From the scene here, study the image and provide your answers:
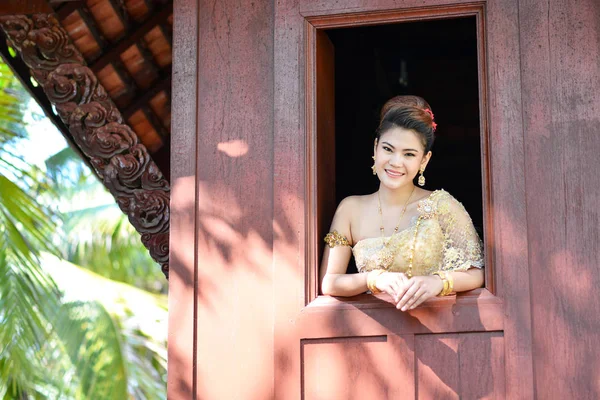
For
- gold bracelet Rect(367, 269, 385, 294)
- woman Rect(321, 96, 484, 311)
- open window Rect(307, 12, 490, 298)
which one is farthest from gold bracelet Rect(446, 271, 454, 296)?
open window Rect(307, 12, 490, 298)

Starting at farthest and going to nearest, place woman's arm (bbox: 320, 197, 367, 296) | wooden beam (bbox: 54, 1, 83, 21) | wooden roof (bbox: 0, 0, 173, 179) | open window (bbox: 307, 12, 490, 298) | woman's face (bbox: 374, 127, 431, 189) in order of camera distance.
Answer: open window (bbox: 307, 12, 490, 298) < wooden roof (bbox: 0, 0, 173, 179) < wooden beam (bbox: 54, 1, 83, 21) < woman's face (bbox: 374, 127, 431, 189) < woman's arm (bbox: 320, 197, 367, 296)

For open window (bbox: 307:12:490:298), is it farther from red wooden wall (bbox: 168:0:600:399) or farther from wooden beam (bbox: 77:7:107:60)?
red wooden wall (bbox: 168:0:600:399)

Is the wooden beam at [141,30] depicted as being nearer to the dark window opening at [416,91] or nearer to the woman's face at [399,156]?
the dark window opening at [416,91]

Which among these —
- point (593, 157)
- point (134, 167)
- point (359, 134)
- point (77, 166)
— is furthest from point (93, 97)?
point (77, 166)

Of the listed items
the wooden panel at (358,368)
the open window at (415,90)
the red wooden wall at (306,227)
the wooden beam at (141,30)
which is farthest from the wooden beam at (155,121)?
the wooden panel at (358,368)

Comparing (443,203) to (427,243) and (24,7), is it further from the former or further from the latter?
(24,7)

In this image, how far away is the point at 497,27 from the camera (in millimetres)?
4793

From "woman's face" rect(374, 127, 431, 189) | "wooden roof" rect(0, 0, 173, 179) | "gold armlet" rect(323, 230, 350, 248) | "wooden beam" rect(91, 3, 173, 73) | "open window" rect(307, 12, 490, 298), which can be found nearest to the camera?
"gold armlet" rect(323, 230, 350, 248)

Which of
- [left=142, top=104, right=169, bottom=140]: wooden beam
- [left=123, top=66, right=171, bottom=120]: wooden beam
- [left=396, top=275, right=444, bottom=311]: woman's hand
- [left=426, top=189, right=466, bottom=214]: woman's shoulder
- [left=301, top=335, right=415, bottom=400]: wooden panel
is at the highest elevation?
[left=123, top=66, right=171, bottom=120]: wooden beam

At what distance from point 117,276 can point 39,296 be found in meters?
4.88

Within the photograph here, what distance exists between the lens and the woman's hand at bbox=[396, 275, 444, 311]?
4.50 m

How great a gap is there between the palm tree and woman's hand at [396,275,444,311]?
733 centimetres

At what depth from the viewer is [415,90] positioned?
8.12m

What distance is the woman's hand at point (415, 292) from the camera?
14.8 ft
